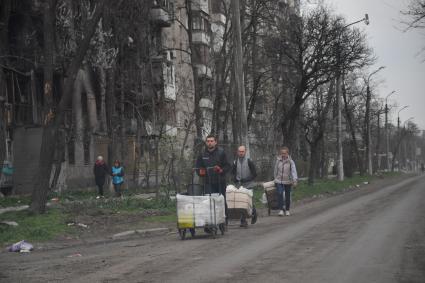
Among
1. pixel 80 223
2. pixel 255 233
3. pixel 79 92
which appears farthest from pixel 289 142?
pixel 255 233

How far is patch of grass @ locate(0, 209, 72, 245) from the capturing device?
1494 cm

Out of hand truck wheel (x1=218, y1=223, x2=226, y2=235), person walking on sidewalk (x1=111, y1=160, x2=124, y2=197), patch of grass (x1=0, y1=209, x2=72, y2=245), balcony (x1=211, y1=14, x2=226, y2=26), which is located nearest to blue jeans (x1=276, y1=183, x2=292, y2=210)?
hand truck wheel (x1=218, y1=223, x2=226, y2=235)

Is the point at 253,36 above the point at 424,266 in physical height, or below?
above

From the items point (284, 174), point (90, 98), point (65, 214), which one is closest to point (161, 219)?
point (65, 214)

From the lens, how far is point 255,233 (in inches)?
546

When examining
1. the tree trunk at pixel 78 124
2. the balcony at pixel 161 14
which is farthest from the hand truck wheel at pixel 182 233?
the balcony at pixel 161 14

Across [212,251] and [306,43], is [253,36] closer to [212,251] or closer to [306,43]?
[306,43]

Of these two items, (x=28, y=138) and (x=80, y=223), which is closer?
(x=80, y=223)

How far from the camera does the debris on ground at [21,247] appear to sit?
44.1ft

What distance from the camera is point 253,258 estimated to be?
983cm

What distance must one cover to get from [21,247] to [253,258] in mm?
5752

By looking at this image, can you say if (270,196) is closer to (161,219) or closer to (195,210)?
(161,219)

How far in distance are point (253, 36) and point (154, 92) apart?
707 cm

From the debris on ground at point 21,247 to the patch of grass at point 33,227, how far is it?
0.78 meters
